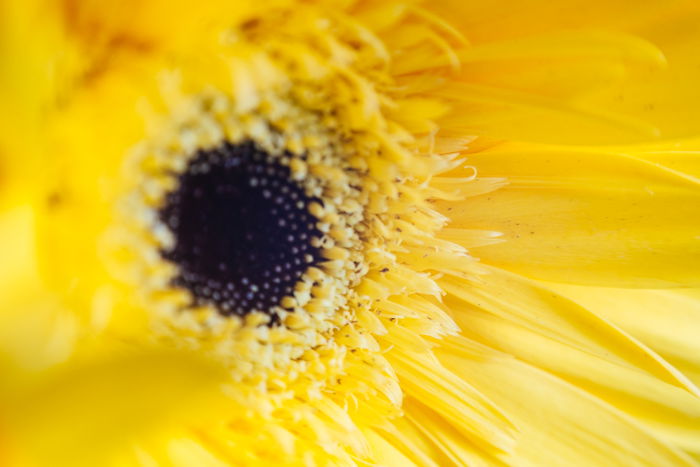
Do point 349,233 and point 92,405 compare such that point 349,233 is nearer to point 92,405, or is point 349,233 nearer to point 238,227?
point 238,227

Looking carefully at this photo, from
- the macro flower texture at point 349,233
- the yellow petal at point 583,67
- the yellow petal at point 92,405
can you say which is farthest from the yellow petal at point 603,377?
the yellow petal at point 92,405

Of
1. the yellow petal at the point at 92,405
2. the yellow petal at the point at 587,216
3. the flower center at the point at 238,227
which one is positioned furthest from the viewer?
the yellow petal at the point at 587,216

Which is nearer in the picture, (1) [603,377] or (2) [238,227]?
(2) [238,227]

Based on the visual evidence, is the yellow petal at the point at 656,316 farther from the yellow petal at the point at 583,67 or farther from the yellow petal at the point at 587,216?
the yellow petal at the point at 583,67

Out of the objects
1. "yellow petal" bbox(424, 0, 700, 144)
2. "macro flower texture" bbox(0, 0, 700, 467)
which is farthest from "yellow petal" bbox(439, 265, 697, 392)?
"yellow petal" bbox(424, 0, 700, 144)

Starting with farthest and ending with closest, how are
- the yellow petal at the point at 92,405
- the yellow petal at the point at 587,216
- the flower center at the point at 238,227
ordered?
the yellow petal at the point at 587,216, the flower center at the point at 238,227, the yellow petal at the point at 92,405

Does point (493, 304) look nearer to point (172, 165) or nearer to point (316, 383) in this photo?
point (316, 383)

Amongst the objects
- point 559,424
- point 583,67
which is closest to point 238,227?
point 583,67
